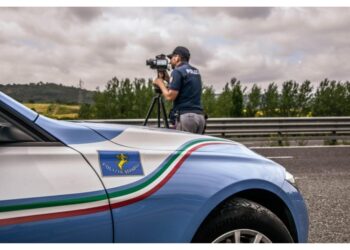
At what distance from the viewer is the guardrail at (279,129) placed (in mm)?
13109

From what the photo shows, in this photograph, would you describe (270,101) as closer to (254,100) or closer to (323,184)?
(254,100)

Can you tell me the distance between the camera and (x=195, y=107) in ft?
17.0

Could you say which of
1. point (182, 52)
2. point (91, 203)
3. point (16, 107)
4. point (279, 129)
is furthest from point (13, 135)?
point (279, 129)

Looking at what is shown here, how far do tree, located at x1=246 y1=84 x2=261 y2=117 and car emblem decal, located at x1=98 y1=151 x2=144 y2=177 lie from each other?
34739 millimetres

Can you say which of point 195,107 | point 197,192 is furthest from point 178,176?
point 195,107

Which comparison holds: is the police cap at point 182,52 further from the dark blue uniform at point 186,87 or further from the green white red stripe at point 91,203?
the green white red stripe at point 91,203

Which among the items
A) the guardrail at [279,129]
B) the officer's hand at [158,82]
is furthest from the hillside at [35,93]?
the guardrail at [279,129]

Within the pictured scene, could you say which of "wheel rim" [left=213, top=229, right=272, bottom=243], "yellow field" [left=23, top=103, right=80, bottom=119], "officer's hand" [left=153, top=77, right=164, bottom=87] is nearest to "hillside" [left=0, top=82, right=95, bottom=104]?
"yellow field" [left=23, top=103, right=80, bottom=119]

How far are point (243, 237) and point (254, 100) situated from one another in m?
36.5

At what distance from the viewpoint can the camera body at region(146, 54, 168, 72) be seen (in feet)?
17.0

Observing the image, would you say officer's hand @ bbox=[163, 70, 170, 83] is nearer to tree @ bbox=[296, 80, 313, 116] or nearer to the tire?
the tire

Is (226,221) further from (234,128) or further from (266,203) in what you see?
(234,128)

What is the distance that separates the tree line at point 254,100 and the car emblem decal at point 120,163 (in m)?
28.1
